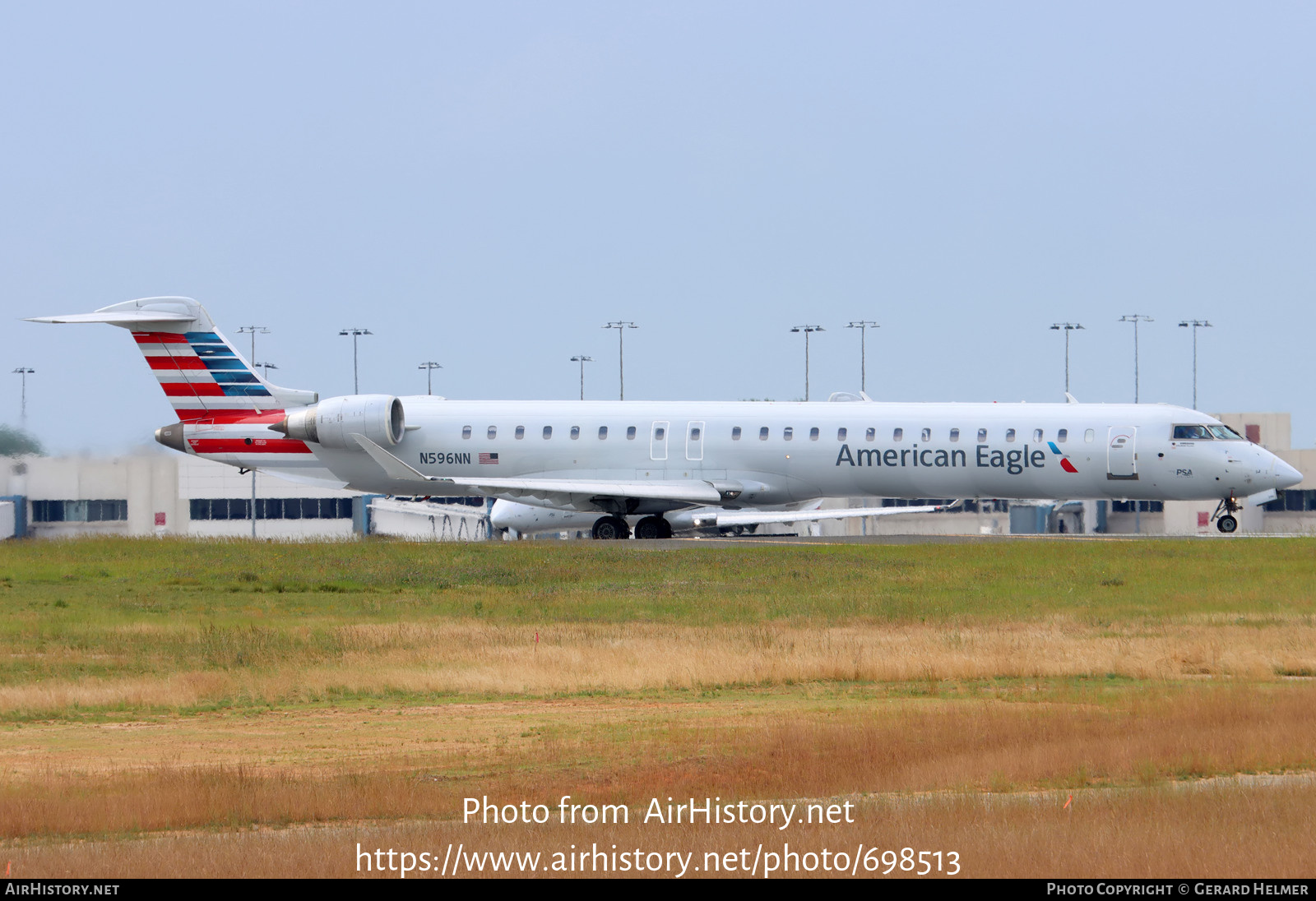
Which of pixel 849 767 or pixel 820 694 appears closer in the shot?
pixel 849 767

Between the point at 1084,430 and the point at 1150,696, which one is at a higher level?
the point at 1084,430

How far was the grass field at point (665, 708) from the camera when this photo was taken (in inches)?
443

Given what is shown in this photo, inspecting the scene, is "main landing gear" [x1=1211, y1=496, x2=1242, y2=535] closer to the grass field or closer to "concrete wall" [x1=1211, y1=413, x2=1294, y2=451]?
the grass field

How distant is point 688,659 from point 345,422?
80.9ft

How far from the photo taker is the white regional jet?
41.4 meters

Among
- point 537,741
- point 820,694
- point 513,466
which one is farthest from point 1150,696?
point 513,466

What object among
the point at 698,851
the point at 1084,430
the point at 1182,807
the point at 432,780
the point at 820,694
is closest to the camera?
the point at 698,851

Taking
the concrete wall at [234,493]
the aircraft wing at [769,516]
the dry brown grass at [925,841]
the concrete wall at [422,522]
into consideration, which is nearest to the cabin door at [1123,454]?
the aircraft wing at [769,516]

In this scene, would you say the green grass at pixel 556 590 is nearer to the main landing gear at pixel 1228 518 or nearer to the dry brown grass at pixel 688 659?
the dry brown grass at pixel 688 659

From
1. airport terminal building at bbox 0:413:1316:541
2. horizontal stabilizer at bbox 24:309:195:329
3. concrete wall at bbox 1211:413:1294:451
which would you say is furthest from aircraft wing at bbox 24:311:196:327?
concrete wall at bbox 1211:413:1294:451

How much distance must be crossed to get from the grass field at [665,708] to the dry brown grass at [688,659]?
3.1 inches

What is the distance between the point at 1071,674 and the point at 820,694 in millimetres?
3658

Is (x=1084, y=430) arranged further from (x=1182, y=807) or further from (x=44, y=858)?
(x=44, y=858)

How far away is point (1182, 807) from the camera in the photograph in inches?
→ 467
